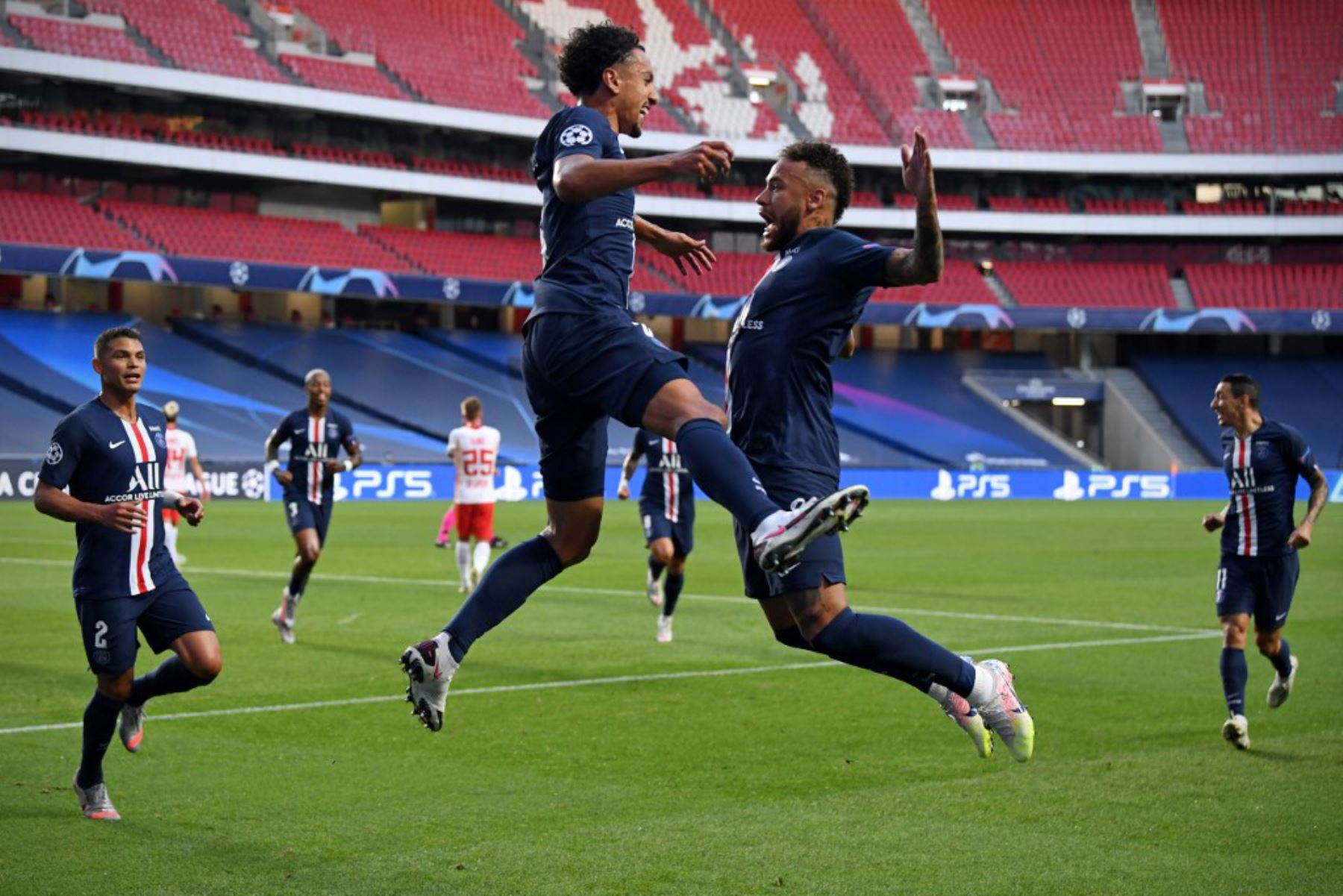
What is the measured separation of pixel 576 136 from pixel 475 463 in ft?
45.2

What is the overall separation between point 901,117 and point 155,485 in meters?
57.8

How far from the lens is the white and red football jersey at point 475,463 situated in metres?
19.8

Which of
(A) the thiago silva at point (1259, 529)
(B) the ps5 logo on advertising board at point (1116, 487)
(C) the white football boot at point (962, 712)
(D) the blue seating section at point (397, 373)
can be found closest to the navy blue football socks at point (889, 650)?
(C) the white football boot at point (962, 712)

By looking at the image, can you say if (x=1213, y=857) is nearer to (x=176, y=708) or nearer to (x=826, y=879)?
(x=826, y=879)

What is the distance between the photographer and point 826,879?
662 cm

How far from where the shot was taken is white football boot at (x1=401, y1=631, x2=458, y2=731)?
6.36 meters

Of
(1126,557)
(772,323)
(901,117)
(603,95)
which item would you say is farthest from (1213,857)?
(901,117)

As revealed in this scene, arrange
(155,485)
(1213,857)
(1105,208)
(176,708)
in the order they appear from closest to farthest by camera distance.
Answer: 1. (1213,857)
2. (155,485)
3. (176,708)
4. (1105,208)

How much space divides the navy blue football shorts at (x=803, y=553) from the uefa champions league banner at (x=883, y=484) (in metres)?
32.5

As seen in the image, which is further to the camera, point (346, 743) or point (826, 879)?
point (346, 743)

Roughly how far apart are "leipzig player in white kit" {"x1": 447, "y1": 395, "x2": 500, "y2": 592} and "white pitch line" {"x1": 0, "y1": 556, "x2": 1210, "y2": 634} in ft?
2.14

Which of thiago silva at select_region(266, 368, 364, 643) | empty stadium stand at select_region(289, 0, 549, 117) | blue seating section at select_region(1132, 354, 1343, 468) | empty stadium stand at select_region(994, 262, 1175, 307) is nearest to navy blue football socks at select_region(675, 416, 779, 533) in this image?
thiago silva at select_region(266, 368, 364, 643)

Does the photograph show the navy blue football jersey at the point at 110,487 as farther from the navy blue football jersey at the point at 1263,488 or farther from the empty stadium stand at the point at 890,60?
the empty stadium stand at the point at 890,60

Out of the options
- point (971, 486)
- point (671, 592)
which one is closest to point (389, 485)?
point (971, 486)
